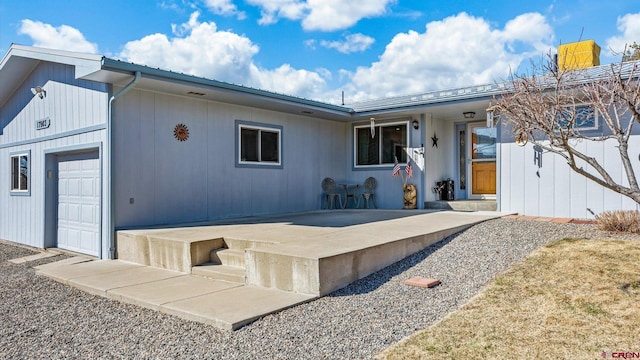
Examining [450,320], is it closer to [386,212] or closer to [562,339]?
[562,339]

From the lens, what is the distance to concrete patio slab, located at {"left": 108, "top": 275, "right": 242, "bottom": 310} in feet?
14.6

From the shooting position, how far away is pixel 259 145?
31.1ft

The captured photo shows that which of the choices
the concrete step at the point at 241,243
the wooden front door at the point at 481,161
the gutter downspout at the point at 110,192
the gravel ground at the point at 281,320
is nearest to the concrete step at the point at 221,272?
Result: the concrete step at the point at 241,243

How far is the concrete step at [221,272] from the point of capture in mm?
5145

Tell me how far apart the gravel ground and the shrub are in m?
0.38

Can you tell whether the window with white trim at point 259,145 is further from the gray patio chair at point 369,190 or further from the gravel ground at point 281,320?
the gravel ground at point 281,320

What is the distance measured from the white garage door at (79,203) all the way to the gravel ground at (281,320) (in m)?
1.87

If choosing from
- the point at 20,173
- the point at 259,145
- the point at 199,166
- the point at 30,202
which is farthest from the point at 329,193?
the point at 20,173

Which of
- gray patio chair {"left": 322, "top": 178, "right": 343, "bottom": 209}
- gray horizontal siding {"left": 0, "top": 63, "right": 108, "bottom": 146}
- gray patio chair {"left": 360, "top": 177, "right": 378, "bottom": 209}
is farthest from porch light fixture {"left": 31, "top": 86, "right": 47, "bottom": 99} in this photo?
gray patio chair {"left": 360, "top": 177, "right": 378, "bottom": 209}

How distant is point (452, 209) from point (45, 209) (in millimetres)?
8664

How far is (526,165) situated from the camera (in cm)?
834

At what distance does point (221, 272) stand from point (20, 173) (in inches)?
288

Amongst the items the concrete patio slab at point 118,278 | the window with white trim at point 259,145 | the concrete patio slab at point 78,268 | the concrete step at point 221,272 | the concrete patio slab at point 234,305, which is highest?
the window with white trim at point 259,145

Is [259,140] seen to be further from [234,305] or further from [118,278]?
[234,305]
